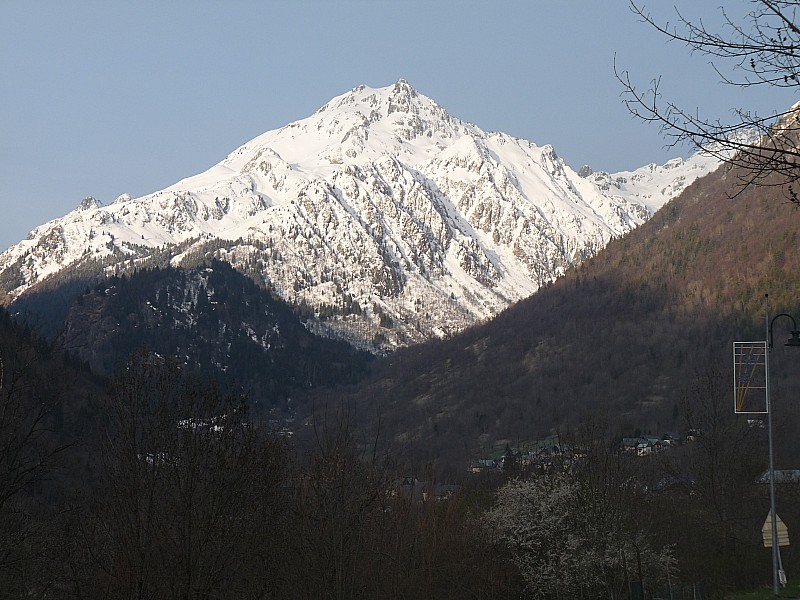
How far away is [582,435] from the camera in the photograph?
4669 cm

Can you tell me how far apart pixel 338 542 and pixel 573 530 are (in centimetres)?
2140

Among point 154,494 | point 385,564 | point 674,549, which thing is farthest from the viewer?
point 674,549

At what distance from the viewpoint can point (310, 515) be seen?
33.4 m

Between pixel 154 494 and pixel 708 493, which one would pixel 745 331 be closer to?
pixel 708 493

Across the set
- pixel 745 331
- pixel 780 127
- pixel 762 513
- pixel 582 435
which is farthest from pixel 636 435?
pixel 780 127

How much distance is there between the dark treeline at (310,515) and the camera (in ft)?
82.6

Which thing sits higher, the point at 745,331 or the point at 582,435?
the point at 745,331

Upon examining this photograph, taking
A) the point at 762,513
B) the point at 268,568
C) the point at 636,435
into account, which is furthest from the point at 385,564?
the point at 636,435

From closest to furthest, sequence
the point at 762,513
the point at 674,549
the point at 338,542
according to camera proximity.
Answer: the point at 338,542 < the point at 674,549 < the point at 762,513

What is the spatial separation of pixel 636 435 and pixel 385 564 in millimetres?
127668

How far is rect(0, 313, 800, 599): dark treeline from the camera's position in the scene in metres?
25.2

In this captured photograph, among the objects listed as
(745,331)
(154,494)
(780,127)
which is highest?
(745,331)

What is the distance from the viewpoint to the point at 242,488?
28.3 metres

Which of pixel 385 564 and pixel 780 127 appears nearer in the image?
pixel 780 127
